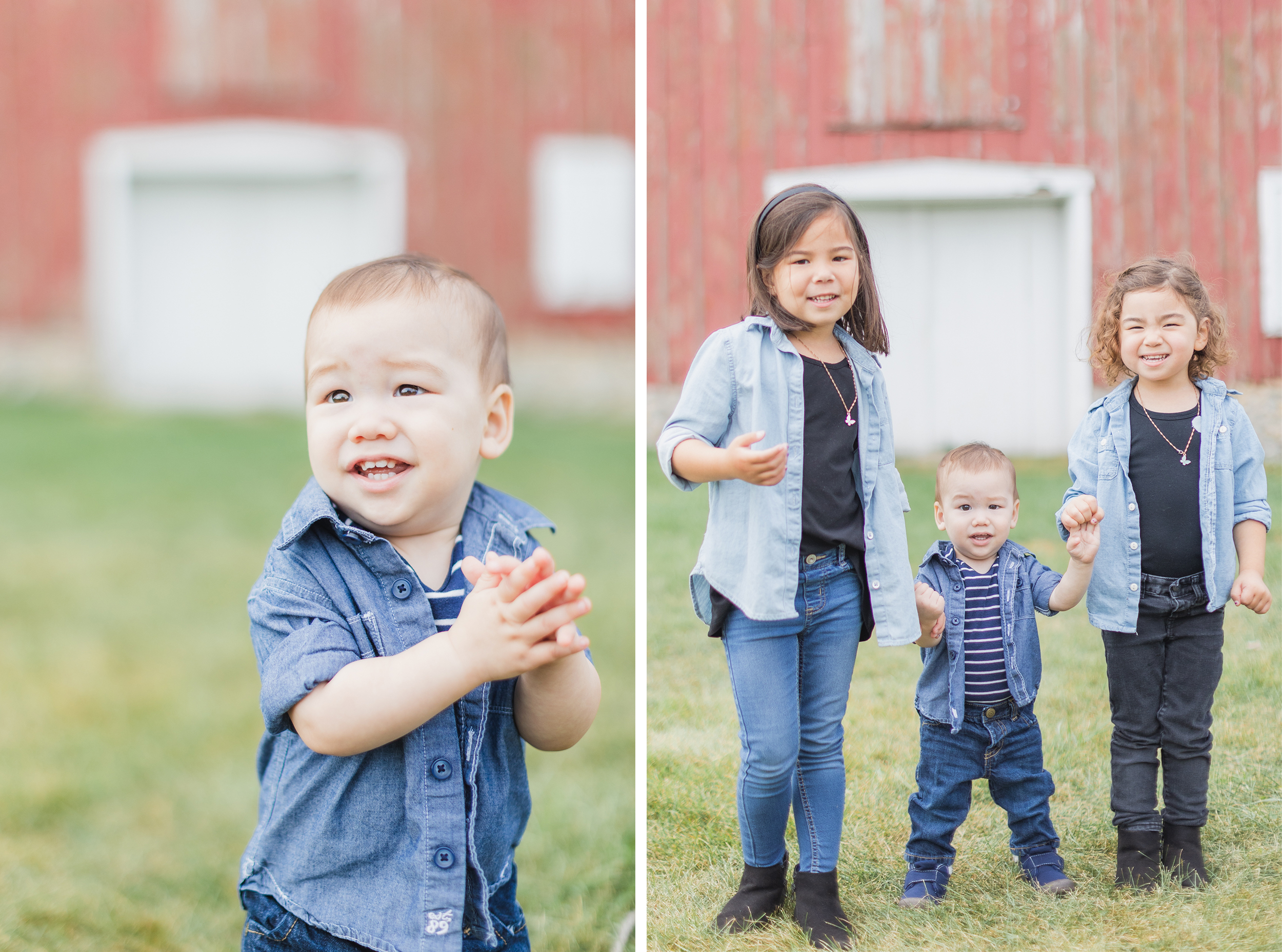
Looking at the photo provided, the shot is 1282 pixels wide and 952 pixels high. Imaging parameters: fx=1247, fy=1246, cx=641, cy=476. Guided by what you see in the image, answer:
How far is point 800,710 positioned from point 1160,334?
0.93 metres

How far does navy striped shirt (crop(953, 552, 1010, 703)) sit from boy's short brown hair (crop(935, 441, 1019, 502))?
156mm

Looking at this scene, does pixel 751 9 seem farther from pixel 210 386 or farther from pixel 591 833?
pixel 210 386

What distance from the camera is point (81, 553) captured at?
5711mm

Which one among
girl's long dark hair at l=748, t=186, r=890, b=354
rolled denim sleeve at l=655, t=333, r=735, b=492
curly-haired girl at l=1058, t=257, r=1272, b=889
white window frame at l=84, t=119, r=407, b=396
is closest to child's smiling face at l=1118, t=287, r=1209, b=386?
curly-haired girl at l=1058, t=257, r=1272, b=889

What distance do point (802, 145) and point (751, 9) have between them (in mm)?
279

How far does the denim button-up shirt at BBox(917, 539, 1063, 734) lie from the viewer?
7.26ft

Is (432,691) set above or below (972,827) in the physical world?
above

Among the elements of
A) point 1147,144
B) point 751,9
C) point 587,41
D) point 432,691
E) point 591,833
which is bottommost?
point 591,833

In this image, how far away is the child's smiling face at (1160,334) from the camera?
7.29 feet

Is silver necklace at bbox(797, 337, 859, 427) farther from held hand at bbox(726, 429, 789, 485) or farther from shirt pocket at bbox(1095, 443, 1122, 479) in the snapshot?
shirt pocket at bbox(1095, 443, 1122, 479)

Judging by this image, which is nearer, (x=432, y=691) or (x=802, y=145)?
(x=432, y=691)

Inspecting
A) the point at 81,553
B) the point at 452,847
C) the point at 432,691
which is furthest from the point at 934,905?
the point at 81,553

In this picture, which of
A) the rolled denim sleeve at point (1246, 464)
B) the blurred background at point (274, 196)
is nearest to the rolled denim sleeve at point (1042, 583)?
the rolled denim sleeve at point (1246, 464)

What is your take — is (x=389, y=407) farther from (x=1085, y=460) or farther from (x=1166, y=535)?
(x=1166, y=535)
